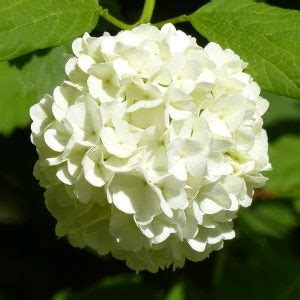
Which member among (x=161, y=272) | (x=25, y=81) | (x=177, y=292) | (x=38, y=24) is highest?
(x=38, y=24)

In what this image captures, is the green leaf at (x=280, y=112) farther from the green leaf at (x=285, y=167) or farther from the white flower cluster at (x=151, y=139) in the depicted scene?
the white flower cluster at (x=151, y=139)

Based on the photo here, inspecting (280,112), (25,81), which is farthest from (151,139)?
(280,112)

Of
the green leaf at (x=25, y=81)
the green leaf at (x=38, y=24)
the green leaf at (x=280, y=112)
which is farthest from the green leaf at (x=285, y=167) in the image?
the green leaf at (x=38, y=24)

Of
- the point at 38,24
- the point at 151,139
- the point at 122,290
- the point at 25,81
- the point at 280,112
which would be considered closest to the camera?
the point at 151,139

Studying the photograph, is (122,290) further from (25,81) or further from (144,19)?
(144,19)

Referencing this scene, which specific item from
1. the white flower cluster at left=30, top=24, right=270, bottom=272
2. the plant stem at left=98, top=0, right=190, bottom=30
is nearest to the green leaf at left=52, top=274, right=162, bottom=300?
the white flower cluster at left=30, top=24, right=270, bottom=272

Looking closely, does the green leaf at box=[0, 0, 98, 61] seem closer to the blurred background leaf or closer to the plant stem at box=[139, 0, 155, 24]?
the plant stem at box=[139, 0, 155, 24]
